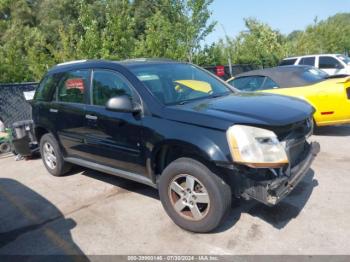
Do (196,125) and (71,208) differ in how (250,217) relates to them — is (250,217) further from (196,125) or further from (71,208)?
(71,208)

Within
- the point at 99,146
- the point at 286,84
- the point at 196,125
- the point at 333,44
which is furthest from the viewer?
the point at 333,44

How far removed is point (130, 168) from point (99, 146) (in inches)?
25.2

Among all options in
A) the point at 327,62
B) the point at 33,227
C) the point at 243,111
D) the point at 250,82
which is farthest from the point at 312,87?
the point at 327,62

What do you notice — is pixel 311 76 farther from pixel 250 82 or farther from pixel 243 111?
pixel 243 111

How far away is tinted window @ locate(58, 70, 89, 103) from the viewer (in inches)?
196

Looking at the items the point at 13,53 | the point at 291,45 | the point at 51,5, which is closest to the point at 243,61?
the point at 291,45

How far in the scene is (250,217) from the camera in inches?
159

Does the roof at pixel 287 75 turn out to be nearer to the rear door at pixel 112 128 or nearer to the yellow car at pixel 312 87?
the yellow car at pixel 312 87

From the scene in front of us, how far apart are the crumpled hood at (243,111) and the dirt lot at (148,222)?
1.15 metres

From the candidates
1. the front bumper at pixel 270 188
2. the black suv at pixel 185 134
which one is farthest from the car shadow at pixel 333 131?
the front bumper at pixel 270 188

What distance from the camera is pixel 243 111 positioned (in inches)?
142

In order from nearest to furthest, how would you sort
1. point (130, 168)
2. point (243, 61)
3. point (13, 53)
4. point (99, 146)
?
point (130, 168), point (99, 146), point (13, 53), point (243, 61)

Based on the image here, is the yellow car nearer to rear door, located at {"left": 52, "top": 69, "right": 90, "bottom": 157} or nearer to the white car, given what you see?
rear door, located at {"left": 52, "top": 69, "right": 90, "bottom": 157}

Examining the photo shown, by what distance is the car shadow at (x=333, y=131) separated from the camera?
758cm
